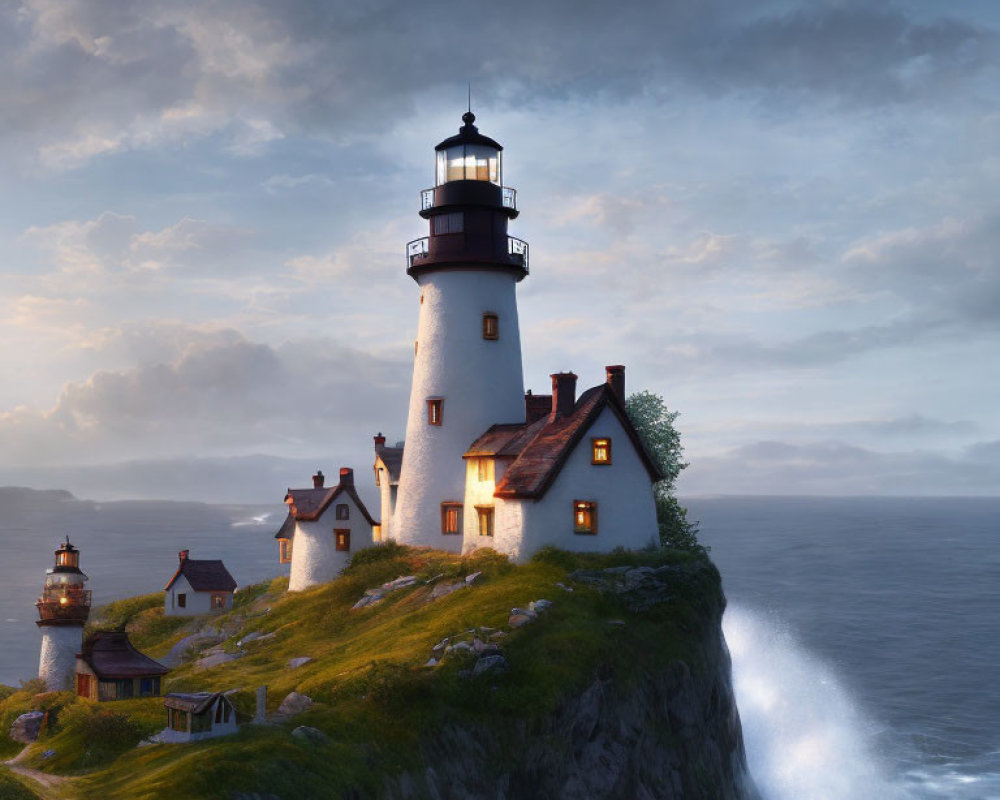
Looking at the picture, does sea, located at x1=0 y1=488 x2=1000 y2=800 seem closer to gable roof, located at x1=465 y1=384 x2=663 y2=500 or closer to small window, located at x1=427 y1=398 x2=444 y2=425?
gable roof, located at x1=465 y1=384 x2=663 y2=500

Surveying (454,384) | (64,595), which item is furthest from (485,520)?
(64,595)

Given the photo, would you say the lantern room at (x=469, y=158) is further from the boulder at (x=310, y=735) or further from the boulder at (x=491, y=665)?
the boulder at (x=310, y=735)

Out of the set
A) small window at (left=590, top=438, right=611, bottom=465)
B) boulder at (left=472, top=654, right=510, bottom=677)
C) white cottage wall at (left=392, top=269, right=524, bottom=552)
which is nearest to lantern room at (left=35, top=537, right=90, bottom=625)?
white cottage wall at (left=392, top=269, right=524, bottom=552)

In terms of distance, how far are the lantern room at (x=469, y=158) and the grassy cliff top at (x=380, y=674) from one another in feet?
63.1

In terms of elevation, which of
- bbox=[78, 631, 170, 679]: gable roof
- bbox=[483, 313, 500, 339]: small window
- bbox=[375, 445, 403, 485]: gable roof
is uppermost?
bbox=[483, 313, 500, 339]: small window

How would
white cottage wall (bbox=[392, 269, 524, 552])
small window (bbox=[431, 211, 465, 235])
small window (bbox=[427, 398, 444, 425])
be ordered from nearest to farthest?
small window (bbox=[431, 211, 465, 235])
white cottage wall (bbox=[392, 269, 524, 552])
small window (bbox=[427, 398, 444, 425])

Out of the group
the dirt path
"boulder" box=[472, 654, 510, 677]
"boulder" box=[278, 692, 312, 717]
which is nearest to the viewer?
the dirt path

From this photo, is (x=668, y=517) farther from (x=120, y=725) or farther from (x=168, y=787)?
(x=168, y=787)

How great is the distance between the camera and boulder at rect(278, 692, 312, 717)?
2897cm

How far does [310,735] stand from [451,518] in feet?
76.4

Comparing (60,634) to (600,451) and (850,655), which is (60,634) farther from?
(850,655)

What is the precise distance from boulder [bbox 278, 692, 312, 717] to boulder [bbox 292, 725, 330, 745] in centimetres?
250

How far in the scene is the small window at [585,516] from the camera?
1624 inches

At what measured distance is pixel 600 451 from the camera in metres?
41.8
